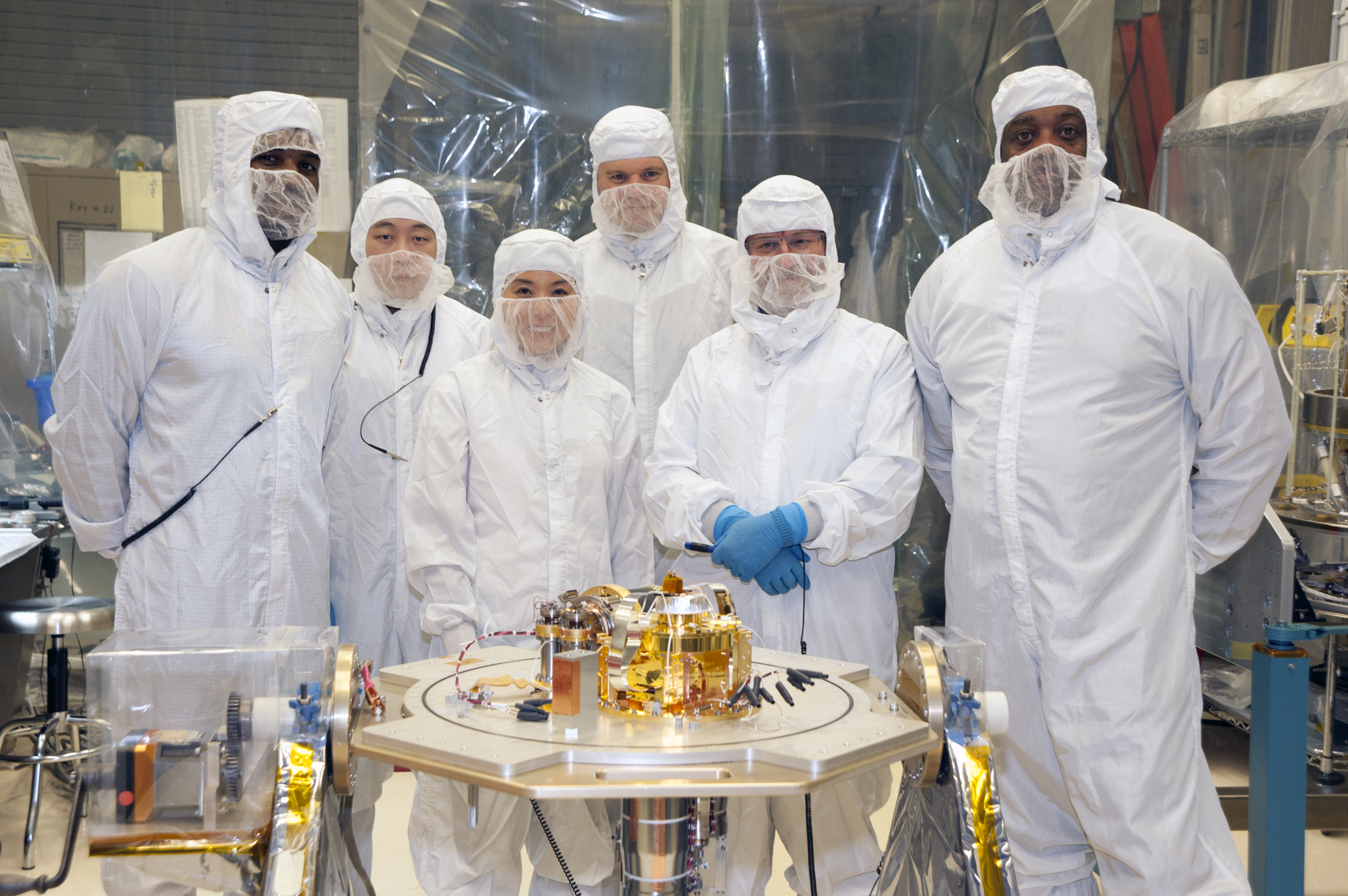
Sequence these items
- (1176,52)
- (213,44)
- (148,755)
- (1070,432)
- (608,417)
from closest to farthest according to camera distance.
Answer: (148,755), (1070,432), (608,417), (1176,52), (213,44)

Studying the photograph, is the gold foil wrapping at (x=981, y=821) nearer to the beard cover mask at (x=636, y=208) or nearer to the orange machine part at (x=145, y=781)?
the orange machine part at (x=145, y=781)

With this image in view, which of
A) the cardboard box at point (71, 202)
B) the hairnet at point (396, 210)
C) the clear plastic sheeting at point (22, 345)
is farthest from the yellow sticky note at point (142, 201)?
the hairnet at point (396, 210)

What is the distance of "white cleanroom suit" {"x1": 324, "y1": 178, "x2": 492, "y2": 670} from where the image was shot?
2.52 metres

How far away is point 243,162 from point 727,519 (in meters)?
1.18

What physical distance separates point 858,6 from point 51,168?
298 cm

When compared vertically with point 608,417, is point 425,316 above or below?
above

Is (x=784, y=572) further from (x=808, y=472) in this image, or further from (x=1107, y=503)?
(x=1107, y=503)

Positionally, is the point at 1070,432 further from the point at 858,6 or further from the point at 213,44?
the point at 213,44

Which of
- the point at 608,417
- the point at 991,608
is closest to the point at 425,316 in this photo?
the point at 608,417

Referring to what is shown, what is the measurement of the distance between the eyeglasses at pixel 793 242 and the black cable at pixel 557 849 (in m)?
1.09

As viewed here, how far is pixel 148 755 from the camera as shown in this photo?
3.96ft

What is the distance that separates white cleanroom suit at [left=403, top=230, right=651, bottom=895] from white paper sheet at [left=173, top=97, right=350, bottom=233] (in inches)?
63.9

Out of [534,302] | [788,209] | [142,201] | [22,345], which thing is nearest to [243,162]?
[534,302]

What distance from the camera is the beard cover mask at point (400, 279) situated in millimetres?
2627
